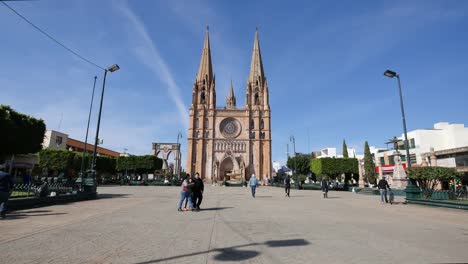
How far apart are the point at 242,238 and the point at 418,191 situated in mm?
12501

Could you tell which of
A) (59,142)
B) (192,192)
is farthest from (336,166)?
(59,142)

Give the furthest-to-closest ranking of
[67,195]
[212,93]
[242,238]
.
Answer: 1. [212,93]
2. [67,195]
3. [242,238]

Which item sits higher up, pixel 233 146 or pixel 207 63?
pixel 207 63

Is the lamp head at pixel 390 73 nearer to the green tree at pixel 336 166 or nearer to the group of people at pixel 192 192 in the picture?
the group of people at pixel 192 192

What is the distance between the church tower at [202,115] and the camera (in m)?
58.7

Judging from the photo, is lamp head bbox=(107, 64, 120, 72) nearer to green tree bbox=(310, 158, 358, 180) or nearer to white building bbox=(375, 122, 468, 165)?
green tree bbox=(310, 158, 358, 180)

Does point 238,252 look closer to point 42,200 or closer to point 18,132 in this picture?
point 42,200

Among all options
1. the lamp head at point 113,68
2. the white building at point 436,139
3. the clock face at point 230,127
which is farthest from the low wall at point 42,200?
the clock face at point 230,127

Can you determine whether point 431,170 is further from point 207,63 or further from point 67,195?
point 207,63

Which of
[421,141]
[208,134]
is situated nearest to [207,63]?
[208,134]

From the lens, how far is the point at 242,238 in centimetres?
510

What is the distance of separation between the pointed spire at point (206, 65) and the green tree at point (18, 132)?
48.0m

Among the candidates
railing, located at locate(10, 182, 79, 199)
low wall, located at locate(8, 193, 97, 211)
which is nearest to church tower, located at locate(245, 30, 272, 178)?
low wall, located at locate(8, 193, 97, 211)

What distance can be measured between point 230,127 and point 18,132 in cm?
4672
